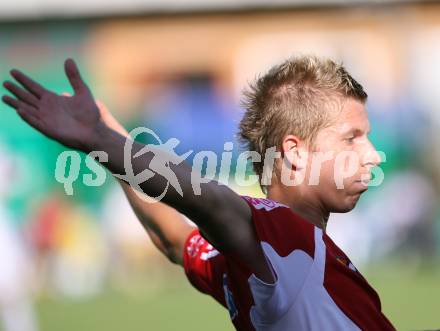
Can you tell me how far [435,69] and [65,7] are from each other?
869 centimetres

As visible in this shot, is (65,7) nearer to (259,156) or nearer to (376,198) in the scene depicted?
(376,198)

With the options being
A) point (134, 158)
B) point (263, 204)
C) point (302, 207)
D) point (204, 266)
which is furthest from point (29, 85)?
point (204, 266)

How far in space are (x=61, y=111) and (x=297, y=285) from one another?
90 cm

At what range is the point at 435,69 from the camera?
68.8ft

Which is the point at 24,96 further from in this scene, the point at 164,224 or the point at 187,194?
the point at 164,224

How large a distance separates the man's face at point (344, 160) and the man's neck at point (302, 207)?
4 cm

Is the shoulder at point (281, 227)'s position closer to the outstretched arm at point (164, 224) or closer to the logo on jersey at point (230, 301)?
the logo on jersey at point (230, 301)

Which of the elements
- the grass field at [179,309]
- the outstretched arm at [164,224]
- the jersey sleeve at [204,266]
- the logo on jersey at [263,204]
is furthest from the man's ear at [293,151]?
the grass field at [179,309]

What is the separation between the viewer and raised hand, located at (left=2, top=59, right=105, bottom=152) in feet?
8.38

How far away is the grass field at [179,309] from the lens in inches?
401

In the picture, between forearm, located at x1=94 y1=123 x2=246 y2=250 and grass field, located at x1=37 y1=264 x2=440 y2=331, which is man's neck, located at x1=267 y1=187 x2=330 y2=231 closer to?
forearm, located at x1=94 y1=123 x2=246 y2=250

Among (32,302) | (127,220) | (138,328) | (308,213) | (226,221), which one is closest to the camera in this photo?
(226,221)

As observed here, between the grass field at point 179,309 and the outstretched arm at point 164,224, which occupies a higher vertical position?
the outstretched arm at point 164,224

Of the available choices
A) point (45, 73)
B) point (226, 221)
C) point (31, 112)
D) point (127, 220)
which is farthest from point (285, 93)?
point (45, 73)
